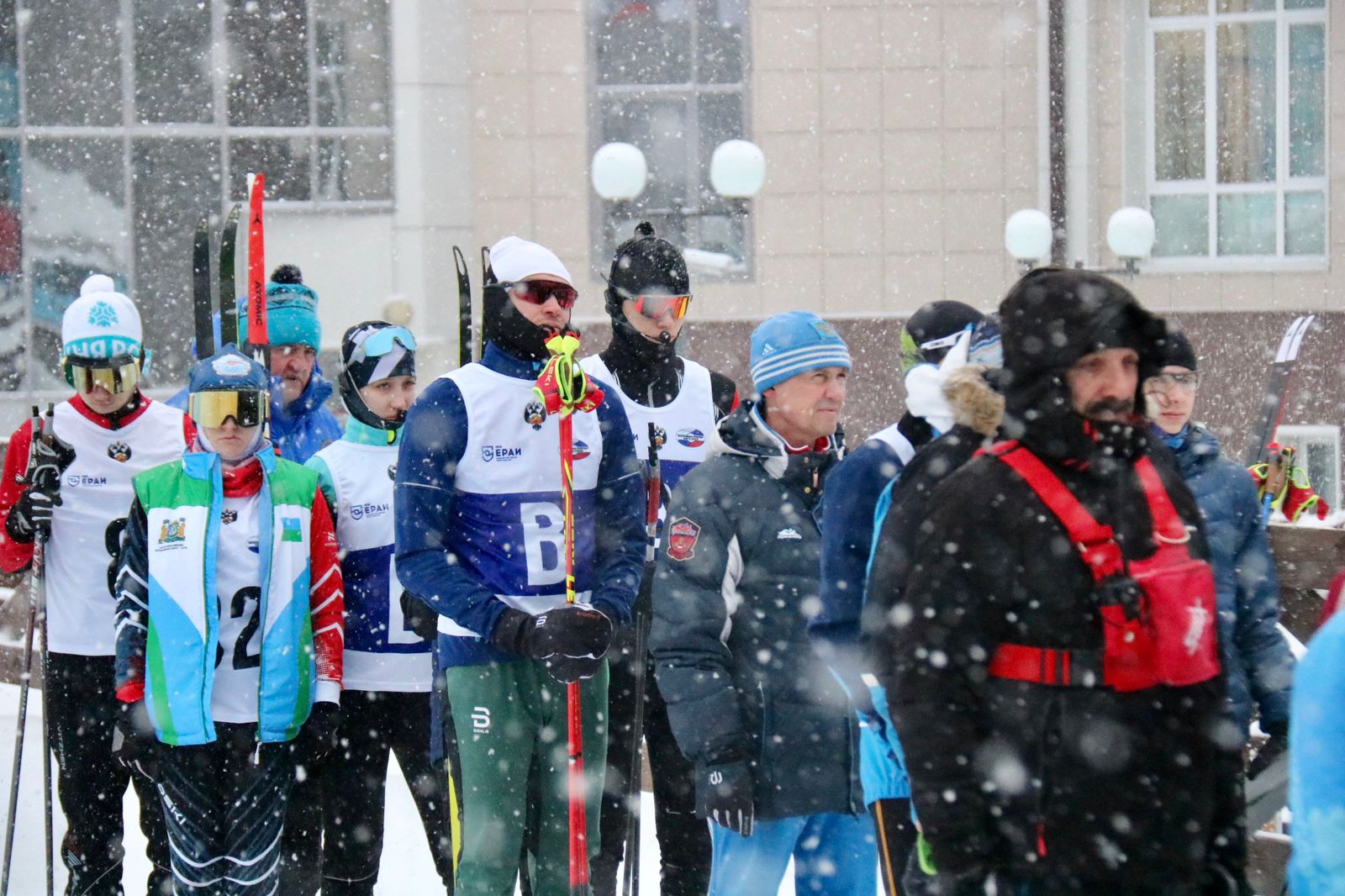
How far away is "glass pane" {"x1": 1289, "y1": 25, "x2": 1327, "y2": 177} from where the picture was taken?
14.9 metres

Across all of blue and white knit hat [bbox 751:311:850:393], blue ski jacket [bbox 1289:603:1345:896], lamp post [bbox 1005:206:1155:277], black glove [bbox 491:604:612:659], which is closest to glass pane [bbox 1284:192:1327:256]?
lamp post [bbox 1005:206:1155:277]

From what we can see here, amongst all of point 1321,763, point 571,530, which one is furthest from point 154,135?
point 1321,763

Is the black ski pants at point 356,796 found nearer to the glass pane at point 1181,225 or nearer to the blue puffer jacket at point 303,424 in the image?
the blue puffer jacket at point 303,424

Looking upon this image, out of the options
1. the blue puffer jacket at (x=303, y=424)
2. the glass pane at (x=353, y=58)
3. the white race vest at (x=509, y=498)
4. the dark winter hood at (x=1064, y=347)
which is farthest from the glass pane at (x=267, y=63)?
the dark winter hood at (x=1064, y=347)

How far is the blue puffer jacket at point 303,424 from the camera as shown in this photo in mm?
5613

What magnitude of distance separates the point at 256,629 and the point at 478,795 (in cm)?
95

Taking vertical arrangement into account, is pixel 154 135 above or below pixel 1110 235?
above

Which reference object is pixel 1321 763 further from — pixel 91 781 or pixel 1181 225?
pixel 1181 225

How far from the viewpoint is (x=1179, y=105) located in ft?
49.4

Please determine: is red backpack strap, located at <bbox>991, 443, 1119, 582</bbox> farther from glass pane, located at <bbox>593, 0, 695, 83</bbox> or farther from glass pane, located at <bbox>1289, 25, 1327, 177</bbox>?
glass pane, located at <bbox>1289, 25, 1327, 177</bbox>

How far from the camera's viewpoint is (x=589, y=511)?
14.0ft

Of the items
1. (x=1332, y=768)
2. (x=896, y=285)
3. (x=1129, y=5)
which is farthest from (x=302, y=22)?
(x=1332, y=768)

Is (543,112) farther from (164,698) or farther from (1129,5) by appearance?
(164,698)

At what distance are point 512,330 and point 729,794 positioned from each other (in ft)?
4.54
